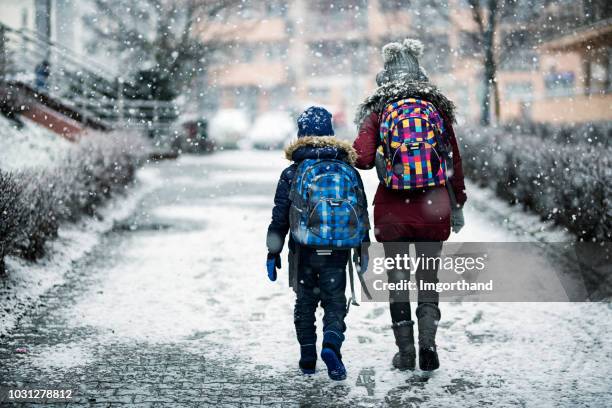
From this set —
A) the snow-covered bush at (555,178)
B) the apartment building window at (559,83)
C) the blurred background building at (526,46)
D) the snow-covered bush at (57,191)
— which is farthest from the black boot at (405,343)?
the apartment building window at (559,83)

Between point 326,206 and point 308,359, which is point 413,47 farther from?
point 308,359

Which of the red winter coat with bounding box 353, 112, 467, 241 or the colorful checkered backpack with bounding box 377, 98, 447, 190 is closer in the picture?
the colorful checkered backpack with bounding box 377, 98, 447, 190

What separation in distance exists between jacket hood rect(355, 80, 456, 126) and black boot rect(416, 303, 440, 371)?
117 cm

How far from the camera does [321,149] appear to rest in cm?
479

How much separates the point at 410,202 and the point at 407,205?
0.03 m

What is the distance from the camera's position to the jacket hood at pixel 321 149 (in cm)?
479

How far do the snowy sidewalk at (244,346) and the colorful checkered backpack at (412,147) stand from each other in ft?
3.91

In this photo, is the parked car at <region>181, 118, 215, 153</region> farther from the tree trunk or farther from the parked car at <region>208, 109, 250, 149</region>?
the tree trunk

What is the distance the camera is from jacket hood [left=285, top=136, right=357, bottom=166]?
4.79 meters

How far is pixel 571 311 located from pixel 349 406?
2.86m

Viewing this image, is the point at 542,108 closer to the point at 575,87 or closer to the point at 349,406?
the point at 575,87

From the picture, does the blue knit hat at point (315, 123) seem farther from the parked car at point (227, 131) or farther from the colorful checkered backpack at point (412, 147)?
the parked car at point (227, 131)

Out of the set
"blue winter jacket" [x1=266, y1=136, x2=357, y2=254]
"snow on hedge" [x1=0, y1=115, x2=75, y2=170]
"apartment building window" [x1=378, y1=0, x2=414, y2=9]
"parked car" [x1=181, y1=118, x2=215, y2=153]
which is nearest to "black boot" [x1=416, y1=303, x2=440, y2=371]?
"blue winter jacket" [x1=266, y1=136, x2=357, y2=254]

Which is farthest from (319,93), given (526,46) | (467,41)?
(526,46)
